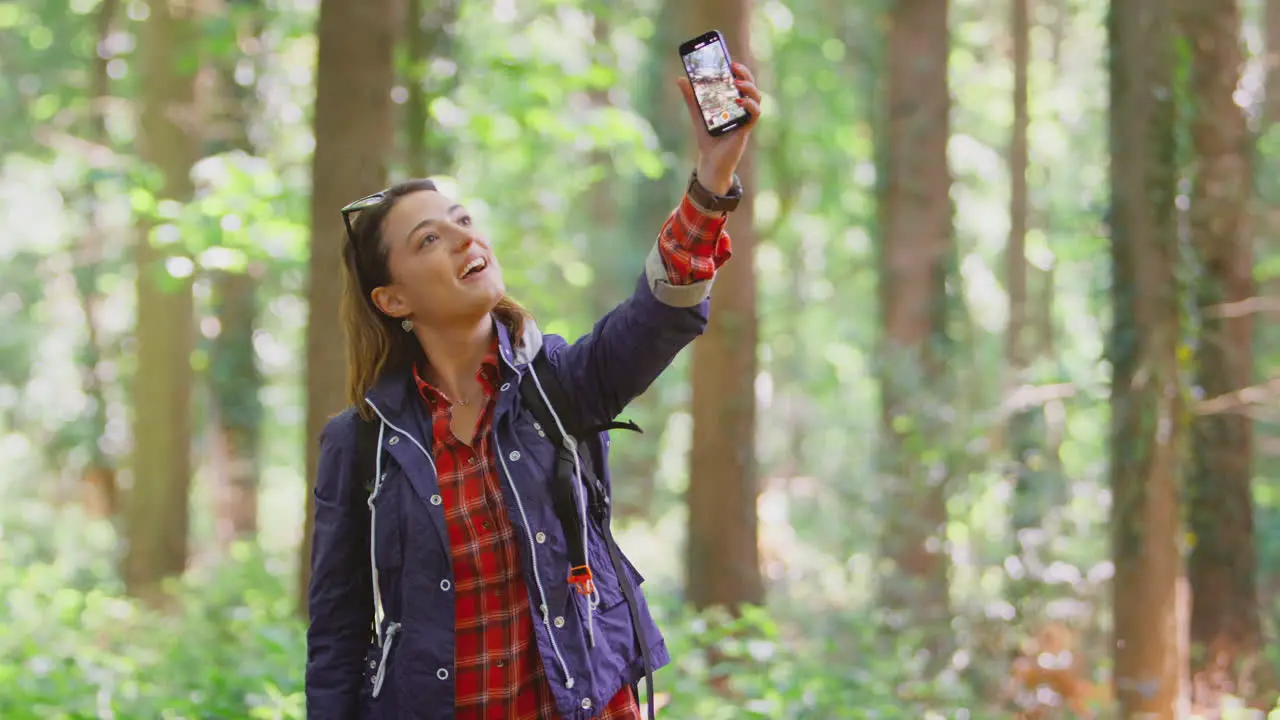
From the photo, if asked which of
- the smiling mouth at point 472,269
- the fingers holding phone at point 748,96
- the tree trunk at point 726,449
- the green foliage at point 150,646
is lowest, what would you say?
the green foliage at point 150,646

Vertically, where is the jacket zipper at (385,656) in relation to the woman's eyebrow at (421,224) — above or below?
below

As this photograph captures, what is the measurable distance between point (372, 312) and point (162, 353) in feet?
33.9

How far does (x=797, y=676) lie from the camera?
6.64m

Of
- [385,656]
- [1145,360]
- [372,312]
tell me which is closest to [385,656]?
[385,656]

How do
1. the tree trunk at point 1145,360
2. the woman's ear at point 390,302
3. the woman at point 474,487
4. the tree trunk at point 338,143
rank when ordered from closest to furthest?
the woman at point 474,487 < the woman's ear at point 390,302 < the tree trunk at point 1145,360 < the tree trunk at point 338,143

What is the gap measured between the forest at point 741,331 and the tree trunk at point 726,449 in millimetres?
27

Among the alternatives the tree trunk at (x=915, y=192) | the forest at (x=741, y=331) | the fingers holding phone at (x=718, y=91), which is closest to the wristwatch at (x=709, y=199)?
the fingers holding phone at (x=718, y=91)

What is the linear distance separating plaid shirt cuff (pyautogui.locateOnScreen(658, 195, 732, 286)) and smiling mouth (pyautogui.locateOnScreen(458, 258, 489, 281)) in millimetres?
528

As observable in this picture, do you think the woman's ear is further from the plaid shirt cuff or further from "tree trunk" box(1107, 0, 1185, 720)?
"tree trunk" box(1107, 0, 1185, 720)

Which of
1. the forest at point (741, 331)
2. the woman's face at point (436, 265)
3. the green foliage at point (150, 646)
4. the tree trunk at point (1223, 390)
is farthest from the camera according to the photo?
the tree trunk at point (1223, 390)

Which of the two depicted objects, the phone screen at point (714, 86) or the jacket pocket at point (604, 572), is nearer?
the phone screen at point (714, 86)

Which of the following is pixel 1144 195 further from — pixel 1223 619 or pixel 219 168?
pixel 219 168

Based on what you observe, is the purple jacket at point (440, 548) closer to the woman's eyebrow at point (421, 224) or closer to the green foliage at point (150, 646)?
the woman's eyebrow at point (421, 224)

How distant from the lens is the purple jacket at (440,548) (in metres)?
2.68
